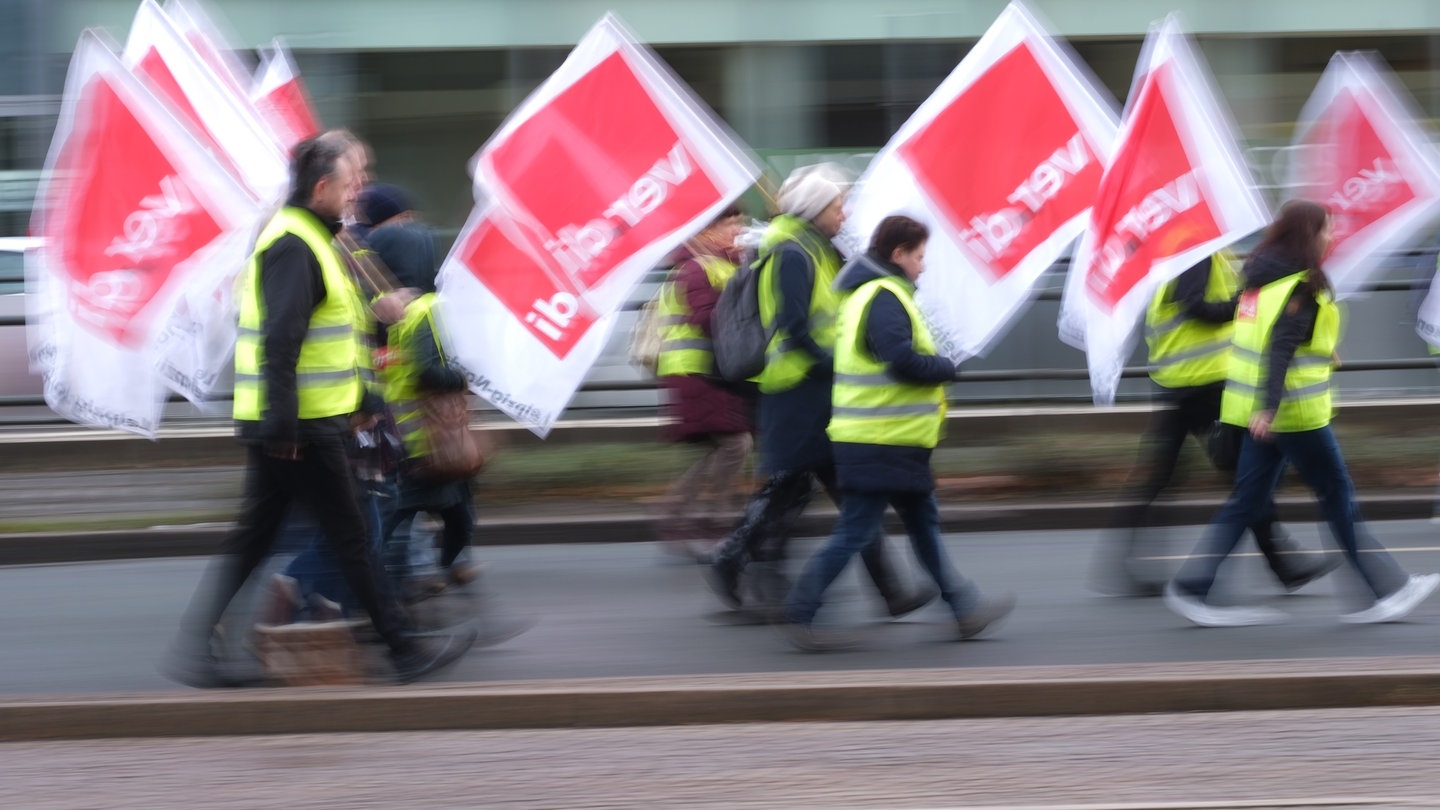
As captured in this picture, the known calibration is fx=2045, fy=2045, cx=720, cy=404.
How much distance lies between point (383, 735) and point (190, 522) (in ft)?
17.2

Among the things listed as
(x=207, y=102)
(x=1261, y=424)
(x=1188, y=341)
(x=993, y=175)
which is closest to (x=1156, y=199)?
(x=1188, y=341)

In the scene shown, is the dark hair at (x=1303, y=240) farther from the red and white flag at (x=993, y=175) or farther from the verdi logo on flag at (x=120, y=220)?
the verdi logo on flag at (x=120, y=220)

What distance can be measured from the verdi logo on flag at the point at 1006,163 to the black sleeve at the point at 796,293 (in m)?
1.61

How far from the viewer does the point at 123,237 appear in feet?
29.0

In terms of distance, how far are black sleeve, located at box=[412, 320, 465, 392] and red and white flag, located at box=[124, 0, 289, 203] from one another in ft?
5.35

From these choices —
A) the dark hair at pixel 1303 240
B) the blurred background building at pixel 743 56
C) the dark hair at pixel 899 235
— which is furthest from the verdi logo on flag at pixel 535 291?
the blurred background building at pixel 743 56

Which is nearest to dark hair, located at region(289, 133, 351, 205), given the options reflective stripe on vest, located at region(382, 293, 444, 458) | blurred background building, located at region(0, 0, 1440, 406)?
reflective stripe on vest, located at region(382, 293, 444, 458)

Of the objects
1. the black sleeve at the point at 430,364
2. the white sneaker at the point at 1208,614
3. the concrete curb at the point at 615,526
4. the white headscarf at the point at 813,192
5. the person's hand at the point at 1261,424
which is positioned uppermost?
the white headscarf at the point at 813,192

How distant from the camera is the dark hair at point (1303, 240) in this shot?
7043mm

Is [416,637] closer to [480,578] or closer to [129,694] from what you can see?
[129,694]

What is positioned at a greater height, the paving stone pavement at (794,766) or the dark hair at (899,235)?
the dark hair at (899,235)

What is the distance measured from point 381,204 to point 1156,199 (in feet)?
10.1

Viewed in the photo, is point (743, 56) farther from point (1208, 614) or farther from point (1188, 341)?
point (1208, 614)

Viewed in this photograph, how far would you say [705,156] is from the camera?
26.2 feet
